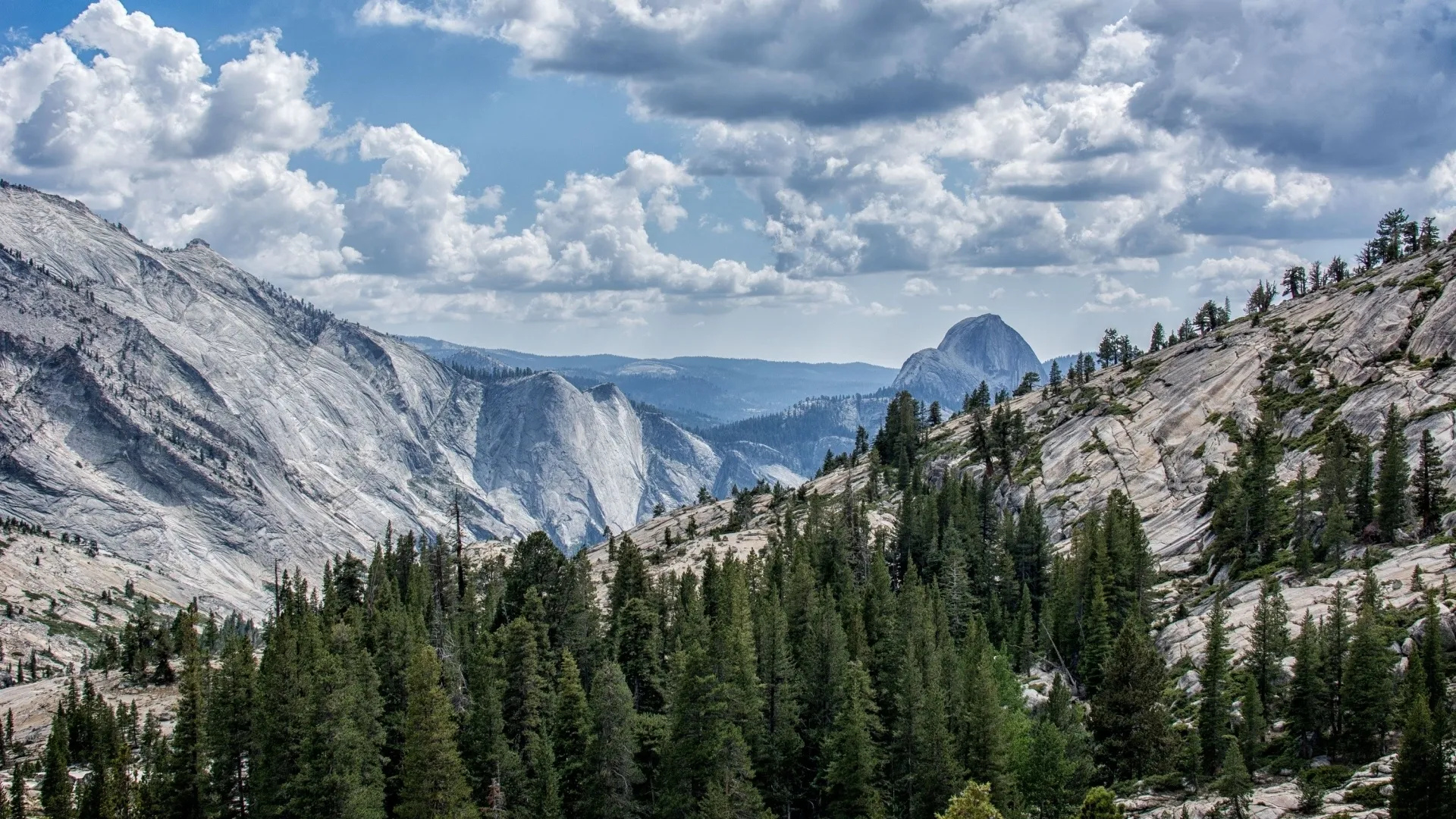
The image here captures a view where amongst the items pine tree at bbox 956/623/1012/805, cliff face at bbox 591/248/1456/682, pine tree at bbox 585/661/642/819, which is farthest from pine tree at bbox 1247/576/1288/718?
pine tree at bbox 585/661/642/819

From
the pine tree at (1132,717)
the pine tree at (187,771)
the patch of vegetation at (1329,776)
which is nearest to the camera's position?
the patch of vegetation at (1329,776)

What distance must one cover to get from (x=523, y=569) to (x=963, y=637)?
47.0 metres

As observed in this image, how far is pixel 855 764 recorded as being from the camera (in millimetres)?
67812

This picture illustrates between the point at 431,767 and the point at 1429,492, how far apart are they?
3661 inches

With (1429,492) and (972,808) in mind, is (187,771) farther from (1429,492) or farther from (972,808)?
(1429,492)

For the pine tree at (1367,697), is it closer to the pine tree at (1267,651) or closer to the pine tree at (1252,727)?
the pine tree at (1252,727)

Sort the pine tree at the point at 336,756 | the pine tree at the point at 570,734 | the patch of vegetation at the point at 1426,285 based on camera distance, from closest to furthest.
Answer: the pine tree at the point at 336,756, the pine tree at the point at 570,734, the patch of vegetation at the point at 1426,285

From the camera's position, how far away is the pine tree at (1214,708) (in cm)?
6600

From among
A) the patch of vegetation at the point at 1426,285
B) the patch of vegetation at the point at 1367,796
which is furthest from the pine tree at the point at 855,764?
the patch of vegetation at the point at 1426,285

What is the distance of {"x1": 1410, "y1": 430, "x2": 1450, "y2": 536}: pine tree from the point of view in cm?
9494

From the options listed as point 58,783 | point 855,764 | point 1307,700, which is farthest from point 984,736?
point 58,783

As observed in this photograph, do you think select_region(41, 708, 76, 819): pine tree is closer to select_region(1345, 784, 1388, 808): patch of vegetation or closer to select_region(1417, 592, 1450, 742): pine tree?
select_region(1345, 784, 1388, 808): patch of vegetation

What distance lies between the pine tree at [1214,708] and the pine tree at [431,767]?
47934mm

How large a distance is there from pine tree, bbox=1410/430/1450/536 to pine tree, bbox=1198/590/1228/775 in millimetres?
37912
